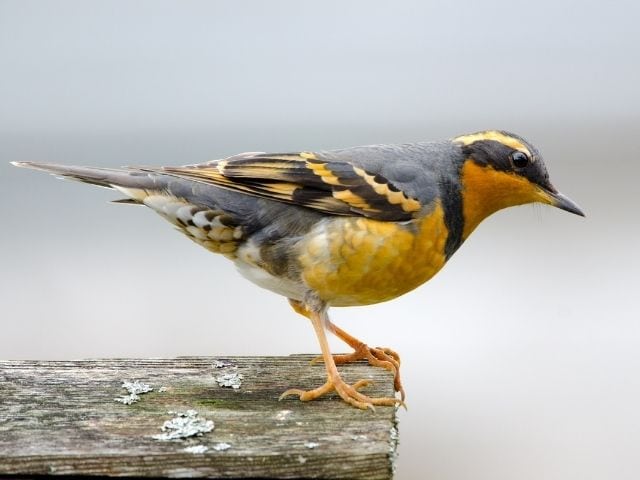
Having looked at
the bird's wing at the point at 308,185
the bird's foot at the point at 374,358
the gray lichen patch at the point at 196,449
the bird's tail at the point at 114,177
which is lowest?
the gray lichen patch at the point at 196,449

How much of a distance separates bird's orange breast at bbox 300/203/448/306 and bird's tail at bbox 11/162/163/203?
2.50ft

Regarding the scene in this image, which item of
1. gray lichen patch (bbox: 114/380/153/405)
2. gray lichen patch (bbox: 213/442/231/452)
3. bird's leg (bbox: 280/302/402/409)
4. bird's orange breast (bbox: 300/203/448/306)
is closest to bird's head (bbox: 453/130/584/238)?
bird's orange breast (bbox: 300/203/448/306)

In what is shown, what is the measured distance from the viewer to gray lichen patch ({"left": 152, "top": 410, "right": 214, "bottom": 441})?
130 inches

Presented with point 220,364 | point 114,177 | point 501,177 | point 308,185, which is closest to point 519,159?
point 501,177

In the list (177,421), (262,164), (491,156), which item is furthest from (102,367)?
(491,156)

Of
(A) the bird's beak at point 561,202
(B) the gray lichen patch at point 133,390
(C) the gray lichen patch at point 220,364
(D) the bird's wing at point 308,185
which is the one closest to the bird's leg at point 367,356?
(C) the gray lichen patch at point 220,364

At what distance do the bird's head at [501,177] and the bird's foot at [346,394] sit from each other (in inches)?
44.0

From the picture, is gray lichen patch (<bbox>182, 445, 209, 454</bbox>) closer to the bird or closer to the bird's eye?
the bird

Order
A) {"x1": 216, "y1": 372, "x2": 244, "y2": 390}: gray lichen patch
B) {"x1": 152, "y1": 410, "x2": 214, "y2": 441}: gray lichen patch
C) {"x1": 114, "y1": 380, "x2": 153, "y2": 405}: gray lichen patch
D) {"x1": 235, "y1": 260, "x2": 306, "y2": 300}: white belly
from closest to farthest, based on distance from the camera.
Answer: {"x1": 152, "y1": 410, "x2": 214, "y2": 441}: gray lichen patch, {"x1": 114, "y1": 380, "x2": 153, "y2": 405}: gray lichen patch, {"x1": 216, "y1": 372, "x2": 244, "y2": 390}: gray lichen patch, {"x1": 235, "y1": 260, "x2": 306, "y2": 300}: white belly

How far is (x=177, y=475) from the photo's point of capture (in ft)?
10.2

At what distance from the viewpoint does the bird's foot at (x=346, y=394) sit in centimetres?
373

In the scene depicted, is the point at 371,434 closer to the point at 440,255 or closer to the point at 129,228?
the point at 440,255

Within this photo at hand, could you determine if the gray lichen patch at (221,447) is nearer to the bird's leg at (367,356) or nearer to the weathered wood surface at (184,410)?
the weathered wood surface at (184,410)

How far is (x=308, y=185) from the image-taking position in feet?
14.3
